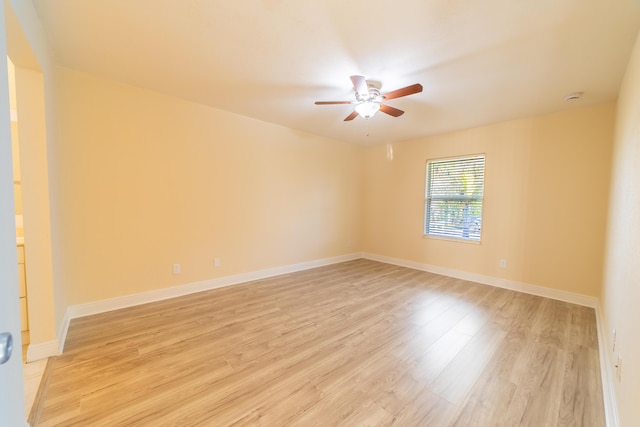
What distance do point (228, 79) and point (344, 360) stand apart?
2837mm

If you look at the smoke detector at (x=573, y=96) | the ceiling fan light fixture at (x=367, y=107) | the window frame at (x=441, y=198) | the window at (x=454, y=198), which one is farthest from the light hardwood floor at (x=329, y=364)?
the smoke detector at (x=573, y=96)

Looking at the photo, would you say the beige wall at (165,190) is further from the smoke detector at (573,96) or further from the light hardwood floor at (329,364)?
the smoke detector at (573,96)

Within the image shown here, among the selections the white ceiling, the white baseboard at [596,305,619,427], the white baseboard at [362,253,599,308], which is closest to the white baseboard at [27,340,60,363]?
the white ceiling

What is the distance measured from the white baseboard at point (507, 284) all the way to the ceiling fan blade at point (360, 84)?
11.1 feet

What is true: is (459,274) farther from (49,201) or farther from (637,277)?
(49,201)

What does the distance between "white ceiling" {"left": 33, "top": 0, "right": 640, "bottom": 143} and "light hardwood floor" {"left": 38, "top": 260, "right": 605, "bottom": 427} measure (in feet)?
8.04

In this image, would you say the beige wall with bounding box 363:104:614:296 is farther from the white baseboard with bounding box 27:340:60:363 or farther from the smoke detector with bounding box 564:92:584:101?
the white baseboard with bounding box 27:340:60:363

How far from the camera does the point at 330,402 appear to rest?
158 cm

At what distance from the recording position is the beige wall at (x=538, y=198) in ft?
10.2

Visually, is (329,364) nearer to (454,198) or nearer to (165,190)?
(165,190)

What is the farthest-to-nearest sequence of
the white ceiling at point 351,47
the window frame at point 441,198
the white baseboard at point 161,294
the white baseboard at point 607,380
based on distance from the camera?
the window frame at point 441,198 < the white baseboard at point 161,294 < the white ceiling at point 351,47 < the white baseboard at point 607,380

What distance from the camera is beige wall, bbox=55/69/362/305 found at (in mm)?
2586

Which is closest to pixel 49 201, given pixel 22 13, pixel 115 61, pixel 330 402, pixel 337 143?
pixel 22 13

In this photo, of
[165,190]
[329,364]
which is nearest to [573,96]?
[329,364]
